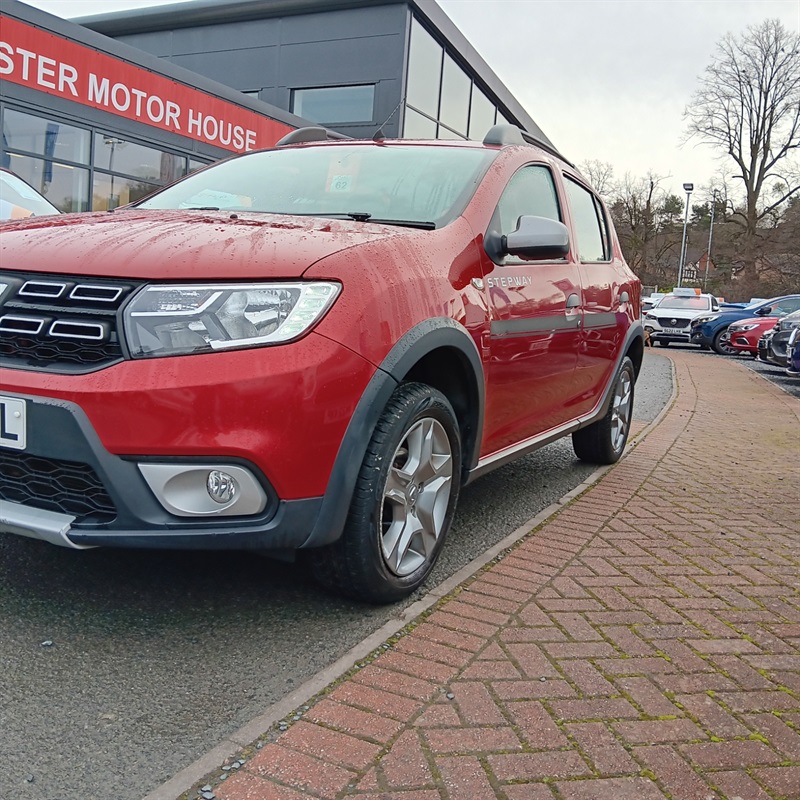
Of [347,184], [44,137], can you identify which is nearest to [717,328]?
[44,137]

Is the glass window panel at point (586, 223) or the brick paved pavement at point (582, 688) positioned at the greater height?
the glass window panel at point (586, 223)

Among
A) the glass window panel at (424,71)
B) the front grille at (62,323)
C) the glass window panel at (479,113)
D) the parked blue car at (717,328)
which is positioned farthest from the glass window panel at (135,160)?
the parked blue car at (717,328)

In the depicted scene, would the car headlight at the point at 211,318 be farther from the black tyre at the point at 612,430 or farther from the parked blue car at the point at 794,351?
the parked blue car at the point at 794,351

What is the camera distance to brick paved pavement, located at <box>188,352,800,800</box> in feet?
6.52

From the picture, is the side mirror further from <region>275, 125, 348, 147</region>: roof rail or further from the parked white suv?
the parked white suv

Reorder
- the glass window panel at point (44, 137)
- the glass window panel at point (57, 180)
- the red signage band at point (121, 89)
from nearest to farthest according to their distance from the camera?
the red signage band at point (121, 89) → the glass window panel at point (44, 137) → the glass window panel at point (57, 180)

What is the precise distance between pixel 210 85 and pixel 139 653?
16159mm

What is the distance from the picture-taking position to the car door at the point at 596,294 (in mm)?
4695

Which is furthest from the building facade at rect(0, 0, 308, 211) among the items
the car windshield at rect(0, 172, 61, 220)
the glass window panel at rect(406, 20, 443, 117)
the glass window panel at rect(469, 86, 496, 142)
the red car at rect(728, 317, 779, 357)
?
the red car at rect(728, 317, 779, 357)

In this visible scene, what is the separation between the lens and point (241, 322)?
2410 mm

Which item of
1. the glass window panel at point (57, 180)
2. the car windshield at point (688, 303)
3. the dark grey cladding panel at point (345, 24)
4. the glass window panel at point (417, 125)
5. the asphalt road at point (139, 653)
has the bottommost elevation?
the asphalt road at point (139, 653)

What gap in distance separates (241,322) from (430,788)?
4.29 feet

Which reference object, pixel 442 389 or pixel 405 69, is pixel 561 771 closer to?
pixel 442 389

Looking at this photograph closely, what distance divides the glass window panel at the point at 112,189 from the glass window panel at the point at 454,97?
40.4 feet
